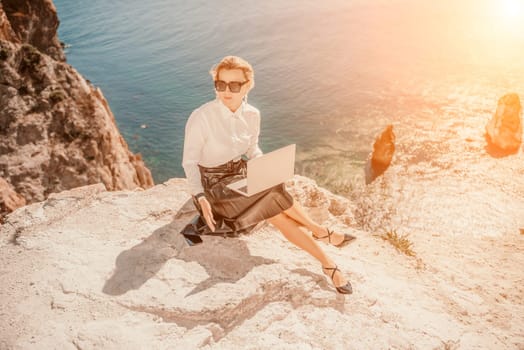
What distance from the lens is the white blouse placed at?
17.2ft

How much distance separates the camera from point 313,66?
6612 centimetres

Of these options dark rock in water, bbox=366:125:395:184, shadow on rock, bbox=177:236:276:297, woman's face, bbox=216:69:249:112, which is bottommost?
dark rock in water, bbox=366:125:395:184

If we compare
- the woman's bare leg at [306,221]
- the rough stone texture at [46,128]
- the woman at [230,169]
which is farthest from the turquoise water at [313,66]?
the woman at [230,169]

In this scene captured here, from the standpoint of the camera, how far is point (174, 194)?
296 inches

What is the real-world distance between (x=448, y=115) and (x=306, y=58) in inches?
1230

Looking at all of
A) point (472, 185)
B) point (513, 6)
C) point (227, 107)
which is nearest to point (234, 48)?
point (472, 185)

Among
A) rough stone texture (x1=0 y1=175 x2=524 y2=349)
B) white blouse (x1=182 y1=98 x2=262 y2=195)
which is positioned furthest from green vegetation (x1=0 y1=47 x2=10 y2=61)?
white blouse (x1=182 y1=98 x2=262 y2=195)

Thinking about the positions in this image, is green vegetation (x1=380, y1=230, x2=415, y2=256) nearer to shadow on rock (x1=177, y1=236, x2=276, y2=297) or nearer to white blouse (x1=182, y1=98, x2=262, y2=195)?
shadow on rock (x1=177, y1=236, x2=276, y2=297)

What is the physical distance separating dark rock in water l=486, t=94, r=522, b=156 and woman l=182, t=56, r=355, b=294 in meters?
32.3

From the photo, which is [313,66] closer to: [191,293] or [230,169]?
[230,169]

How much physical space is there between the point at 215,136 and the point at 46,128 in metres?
13.2

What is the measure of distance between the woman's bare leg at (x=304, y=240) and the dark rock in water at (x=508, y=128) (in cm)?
3219

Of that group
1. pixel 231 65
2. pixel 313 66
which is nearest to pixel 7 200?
pixel 231 65

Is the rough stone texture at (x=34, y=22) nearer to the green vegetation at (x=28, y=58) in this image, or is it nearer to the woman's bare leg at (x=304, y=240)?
the green vegetation at (x=28, y=58)
